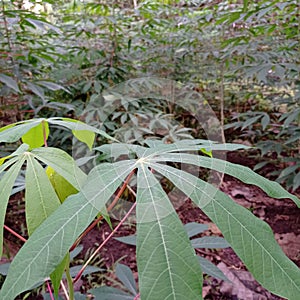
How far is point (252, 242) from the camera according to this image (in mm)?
343

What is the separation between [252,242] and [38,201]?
0.22 metres

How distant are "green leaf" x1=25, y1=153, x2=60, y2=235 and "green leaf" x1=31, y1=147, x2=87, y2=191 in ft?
0.08

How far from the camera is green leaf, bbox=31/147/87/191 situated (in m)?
0.40

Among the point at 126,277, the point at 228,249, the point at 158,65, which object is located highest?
the point at 158,65

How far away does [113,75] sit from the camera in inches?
74.9

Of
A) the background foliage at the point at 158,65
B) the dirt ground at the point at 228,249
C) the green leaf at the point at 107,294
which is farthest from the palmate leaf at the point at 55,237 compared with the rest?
the dirt ground at the point at 228,249

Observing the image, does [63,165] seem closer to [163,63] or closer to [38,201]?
[38,201]

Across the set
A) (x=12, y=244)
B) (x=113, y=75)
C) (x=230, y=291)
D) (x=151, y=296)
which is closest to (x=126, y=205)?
(x=151, y=296)

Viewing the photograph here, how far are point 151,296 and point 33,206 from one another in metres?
0.16

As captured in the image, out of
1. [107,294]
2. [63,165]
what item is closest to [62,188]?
[63,165]

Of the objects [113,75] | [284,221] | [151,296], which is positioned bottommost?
[284,221]

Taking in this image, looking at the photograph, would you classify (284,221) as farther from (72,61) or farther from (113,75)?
(72,61)

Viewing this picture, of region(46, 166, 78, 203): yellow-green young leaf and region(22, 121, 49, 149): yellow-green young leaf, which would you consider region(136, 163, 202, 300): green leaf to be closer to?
region(46, 166, 78, 203): yellow-green young leaf

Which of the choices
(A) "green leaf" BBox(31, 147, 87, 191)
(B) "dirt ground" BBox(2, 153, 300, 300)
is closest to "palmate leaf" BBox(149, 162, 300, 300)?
(A) "green leaf" BBox(31, 147, 87, 191)
